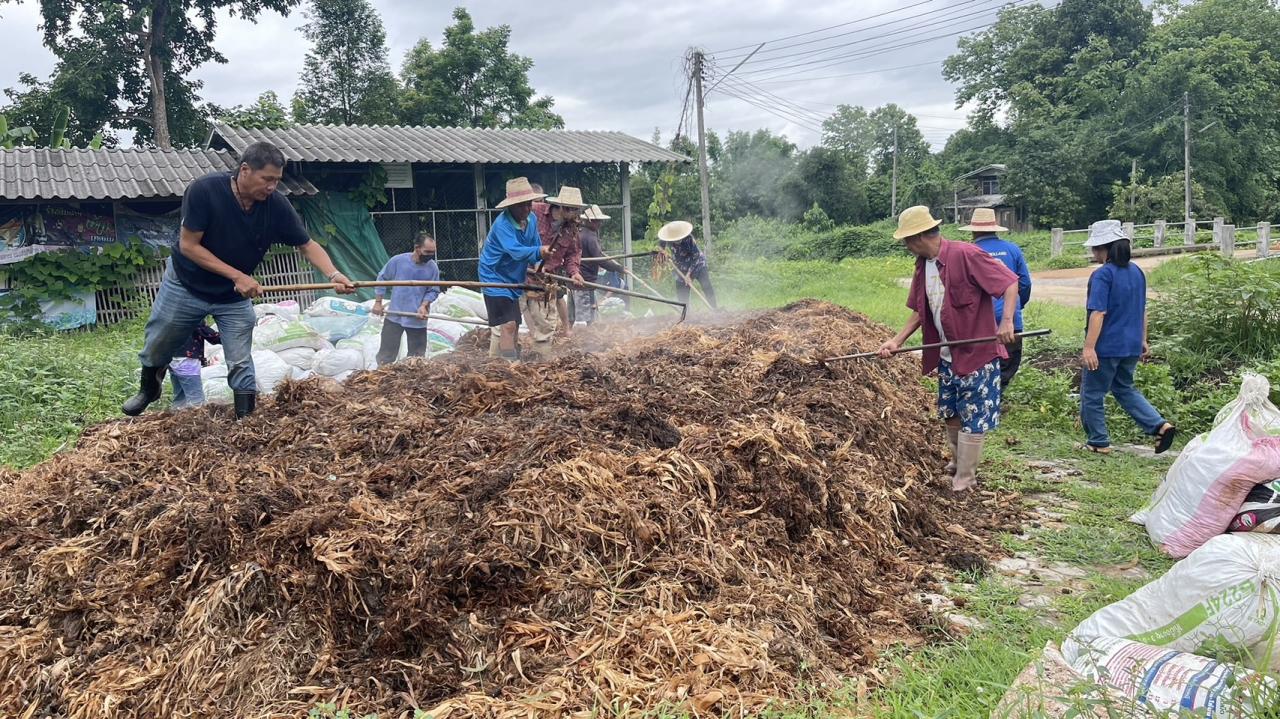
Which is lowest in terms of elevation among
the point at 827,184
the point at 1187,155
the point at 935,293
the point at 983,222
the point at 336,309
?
the point at 336,309

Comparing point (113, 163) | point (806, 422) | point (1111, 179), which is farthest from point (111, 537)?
point (1111, 179)

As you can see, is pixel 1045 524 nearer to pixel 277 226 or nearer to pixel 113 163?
pixel 277 226

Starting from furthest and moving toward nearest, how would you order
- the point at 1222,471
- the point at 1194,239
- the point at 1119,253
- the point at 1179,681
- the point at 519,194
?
the point at 1194,239
the point at 519,194
the point at 1119,253
the point at 1222,471
the point at 1179,681

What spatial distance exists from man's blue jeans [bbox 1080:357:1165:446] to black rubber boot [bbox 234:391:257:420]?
16.1ft

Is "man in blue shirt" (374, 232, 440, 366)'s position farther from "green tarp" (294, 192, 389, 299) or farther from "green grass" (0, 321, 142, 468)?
"green tarp" (294, 192, 389, 299)

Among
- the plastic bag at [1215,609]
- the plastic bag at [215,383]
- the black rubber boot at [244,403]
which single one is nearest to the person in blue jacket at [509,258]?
the plastic bag at [215,383]

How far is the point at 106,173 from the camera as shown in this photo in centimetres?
1108

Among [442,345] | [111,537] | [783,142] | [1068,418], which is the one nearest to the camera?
[111,537]

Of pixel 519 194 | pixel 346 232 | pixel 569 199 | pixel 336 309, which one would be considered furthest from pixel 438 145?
pixel 519 194

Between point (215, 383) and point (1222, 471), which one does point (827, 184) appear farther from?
point (1222, 471)

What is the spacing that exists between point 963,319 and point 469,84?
24221 mm

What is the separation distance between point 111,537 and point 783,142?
41.2 metres

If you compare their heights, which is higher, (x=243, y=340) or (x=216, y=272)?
(x=216, y=272)

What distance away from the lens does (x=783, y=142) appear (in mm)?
41250
